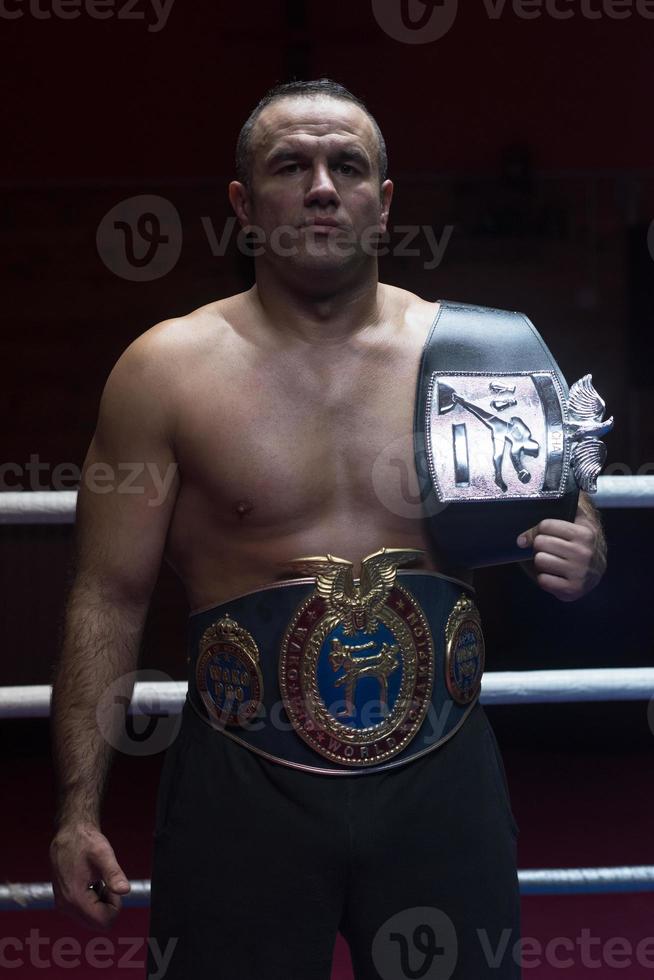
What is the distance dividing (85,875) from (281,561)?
1.16 ft

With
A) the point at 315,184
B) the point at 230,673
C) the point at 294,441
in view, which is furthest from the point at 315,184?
the point at 230,673

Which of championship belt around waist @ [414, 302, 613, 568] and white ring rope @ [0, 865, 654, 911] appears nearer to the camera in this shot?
championship belt around waist @ [414, 302, 613, 568]

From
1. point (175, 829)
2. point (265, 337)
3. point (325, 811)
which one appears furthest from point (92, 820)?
point (265, 337)

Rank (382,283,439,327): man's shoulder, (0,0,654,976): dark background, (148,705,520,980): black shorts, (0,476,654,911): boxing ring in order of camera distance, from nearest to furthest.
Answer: (148,705,520,980): black shorts
(382,283,439,327): man's shoulder
(0,476,654,911): boxing ring
(0,0,654,976): dark background

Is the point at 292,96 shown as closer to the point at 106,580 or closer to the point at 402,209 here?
the point at 106,580

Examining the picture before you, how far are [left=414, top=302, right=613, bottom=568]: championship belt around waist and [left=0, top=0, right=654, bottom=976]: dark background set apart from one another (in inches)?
96.7

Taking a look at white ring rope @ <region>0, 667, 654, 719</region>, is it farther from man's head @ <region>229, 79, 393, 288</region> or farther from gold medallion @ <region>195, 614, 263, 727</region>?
man's head @ <region>229, 79, 393, 288</region>

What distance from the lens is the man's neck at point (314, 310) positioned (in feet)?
4.11

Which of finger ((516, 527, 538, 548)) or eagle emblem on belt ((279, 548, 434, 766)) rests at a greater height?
finger ((516, 527, 538, 548))

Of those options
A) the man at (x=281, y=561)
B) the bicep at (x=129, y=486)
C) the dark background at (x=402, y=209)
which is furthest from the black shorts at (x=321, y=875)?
Result: the dark background at (x=402, y=209)

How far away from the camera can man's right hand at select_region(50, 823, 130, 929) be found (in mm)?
1173

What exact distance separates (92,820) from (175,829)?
83 mm

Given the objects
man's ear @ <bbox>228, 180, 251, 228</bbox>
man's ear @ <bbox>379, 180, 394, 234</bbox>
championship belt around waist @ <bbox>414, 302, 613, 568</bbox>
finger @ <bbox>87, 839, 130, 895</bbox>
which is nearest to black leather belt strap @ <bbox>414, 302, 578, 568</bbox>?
championship belt around waist @ <bbox>414, 302, 613, 568</bbox>

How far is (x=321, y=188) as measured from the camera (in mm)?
1188
